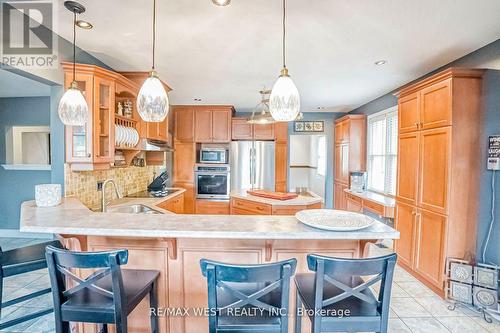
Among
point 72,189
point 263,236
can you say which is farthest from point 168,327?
point 72,189

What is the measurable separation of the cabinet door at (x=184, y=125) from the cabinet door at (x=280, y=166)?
5.95 ft

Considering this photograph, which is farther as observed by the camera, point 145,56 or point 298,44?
point 145,56

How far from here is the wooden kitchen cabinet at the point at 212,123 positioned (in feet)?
17.3

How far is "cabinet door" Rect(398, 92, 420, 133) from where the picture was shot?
9.90 ft

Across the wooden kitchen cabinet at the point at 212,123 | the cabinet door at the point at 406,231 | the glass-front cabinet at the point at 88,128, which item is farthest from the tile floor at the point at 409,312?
the wooden kitchen cabinet at the point at 212,123

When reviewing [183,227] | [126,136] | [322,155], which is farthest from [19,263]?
[322,155]

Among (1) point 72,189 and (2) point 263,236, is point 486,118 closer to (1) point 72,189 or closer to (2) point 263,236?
(2) point 263,236

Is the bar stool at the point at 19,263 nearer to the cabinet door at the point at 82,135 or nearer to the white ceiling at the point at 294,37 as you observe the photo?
the cabinet door at the point at 82,135

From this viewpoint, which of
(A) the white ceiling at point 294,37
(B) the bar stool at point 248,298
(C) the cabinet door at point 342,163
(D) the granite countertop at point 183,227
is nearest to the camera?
(B) the bar stool at point 248,298

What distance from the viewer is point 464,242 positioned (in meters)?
2.56

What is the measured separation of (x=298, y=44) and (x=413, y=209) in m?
2.33

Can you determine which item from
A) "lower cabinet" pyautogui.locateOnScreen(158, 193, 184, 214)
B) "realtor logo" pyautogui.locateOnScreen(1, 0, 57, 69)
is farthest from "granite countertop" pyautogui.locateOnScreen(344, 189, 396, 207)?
"realtor logo" pyautogui.locateOnScreen(1, 0, 57, 69)

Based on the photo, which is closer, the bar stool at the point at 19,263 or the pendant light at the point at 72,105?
the bar stool at the point at 19,263

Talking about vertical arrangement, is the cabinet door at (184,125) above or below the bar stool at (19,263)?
above
